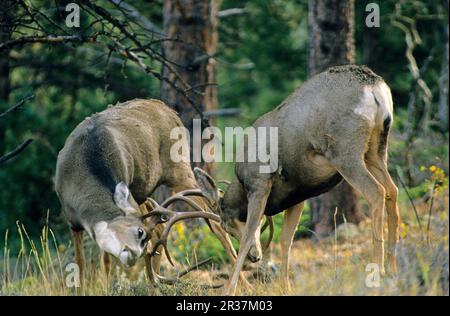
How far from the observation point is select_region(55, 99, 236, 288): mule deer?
7.57m

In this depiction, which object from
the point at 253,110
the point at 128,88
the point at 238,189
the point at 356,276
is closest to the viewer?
the point at 356,276

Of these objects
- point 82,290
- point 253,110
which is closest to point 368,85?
point 82,290

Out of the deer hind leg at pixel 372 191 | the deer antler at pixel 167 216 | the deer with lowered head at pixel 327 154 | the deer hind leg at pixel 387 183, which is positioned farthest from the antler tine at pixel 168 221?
the deer hind leg at pixel 387 183

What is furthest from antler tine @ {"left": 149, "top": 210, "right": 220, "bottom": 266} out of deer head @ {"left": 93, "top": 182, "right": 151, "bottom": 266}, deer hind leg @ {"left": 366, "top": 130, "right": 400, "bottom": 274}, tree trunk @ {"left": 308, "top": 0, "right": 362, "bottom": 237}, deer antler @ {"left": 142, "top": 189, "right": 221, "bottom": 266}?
tree trunk @ {"left": 308, "top": 0, "right": 362, "bottom": 237}

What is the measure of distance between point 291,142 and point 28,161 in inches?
336

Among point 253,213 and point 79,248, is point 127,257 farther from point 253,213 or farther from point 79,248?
point 79,248

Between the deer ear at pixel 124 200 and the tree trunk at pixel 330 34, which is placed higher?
the tree trunk at pixel 330 34

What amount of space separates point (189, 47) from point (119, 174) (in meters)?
5.08

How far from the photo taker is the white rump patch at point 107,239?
7341 mm

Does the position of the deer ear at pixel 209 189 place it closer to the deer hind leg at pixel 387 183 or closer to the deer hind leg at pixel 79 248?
the deer hind leg at pixel 79 248

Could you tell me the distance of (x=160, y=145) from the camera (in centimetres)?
999

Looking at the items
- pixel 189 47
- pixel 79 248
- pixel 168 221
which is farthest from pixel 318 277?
pixel 189 47

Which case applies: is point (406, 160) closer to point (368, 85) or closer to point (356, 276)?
point (368, 85)

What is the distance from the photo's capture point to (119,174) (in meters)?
8.54
